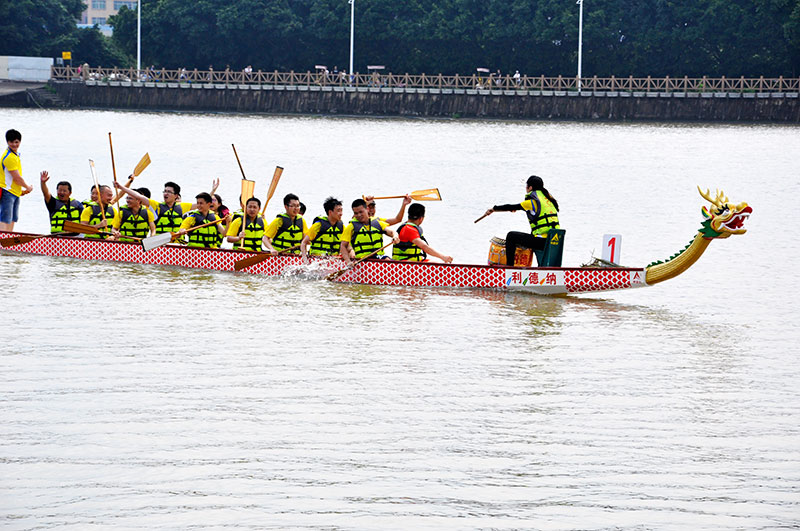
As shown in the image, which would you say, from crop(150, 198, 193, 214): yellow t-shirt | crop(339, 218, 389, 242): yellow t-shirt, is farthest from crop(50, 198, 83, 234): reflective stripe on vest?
crop(339, 218, 389, 242): yellow t-shirt

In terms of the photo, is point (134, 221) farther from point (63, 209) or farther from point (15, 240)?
point (15, 240)

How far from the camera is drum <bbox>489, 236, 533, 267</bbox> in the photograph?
15.5 m

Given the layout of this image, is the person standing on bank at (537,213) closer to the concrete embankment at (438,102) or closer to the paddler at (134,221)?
the paddler at (134,221)

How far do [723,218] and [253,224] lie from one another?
636 centimetres

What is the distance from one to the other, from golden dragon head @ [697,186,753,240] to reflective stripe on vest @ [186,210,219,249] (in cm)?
685

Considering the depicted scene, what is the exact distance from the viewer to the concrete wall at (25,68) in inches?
2997

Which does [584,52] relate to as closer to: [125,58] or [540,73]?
[540,73]

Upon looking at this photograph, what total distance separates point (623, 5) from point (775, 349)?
63.6 metres

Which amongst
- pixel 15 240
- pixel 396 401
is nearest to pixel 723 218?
pixel 396 401

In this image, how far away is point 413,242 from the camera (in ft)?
52.1

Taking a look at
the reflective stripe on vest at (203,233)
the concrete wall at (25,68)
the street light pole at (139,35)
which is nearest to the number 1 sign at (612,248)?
the reflective stripe on vest at (203,233)

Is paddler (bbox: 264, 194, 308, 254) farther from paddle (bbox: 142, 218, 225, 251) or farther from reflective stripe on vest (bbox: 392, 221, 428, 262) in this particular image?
reflective stripe on vest (bbox: 392, 221, 428, 262)

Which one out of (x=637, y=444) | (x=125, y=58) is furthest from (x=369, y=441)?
(x=125, y=58)

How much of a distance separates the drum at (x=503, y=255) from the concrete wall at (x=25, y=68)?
6553 cm
